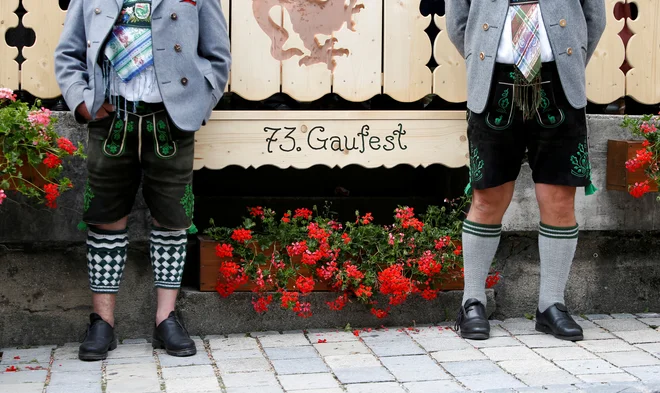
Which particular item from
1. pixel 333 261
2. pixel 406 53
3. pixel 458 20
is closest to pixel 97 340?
pixel 333 261

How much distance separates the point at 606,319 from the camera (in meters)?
5.61

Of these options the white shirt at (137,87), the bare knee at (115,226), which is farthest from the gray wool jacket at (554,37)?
the bare knee at (115,226)

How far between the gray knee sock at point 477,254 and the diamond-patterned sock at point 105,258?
1817mm

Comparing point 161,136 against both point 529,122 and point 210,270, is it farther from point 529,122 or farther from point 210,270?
point 529,122

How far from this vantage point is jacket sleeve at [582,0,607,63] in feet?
16.2

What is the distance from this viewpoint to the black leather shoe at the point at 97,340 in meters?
4.73

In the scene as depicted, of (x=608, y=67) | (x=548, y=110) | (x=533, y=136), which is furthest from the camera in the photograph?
(x=608, y=67)

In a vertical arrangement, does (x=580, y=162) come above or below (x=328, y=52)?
below

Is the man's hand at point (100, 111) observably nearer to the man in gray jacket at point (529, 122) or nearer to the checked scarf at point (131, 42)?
the checked scarf at point (131, 42)

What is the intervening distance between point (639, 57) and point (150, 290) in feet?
10.3

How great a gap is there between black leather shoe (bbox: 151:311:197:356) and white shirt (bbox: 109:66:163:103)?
3.71ft

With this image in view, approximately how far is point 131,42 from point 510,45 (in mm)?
1893

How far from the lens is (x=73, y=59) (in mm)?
4648

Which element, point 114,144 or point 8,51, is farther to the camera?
point 8,51
